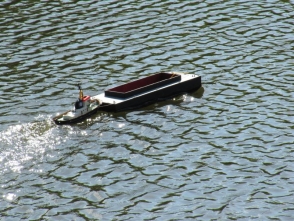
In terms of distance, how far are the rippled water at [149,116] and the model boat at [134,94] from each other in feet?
1.86

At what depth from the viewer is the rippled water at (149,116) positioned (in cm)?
3178

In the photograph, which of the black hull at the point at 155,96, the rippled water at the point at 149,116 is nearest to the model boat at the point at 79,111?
the rippled water at the point at 149,116

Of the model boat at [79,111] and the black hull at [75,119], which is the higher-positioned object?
the model boat at [79,111]

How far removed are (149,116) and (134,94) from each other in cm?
208

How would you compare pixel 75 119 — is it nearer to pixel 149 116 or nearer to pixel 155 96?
pixel 149 116

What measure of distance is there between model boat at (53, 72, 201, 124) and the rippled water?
1.86 ft

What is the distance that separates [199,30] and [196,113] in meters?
13.7

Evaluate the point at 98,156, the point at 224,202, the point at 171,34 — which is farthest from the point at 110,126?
the point at 171,34

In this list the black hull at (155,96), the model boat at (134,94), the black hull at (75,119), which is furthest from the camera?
the black hull at (155,96)

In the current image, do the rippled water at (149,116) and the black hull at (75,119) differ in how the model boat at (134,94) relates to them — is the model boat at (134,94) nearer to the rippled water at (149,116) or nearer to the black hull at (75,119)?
the black hull at (75,119)

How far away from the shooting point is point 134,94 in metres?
41.8

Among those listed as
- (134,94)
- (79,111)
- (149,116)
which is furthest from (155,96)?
(79,111)

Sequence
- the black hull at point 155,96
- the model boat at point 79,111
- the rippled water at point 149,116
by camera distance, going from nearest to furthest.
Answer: the rippled water at point 149,116
the model boat at point 79,111
the black hull at point 155,96

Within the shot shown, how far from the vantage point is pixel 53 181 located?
33406 millimetres
